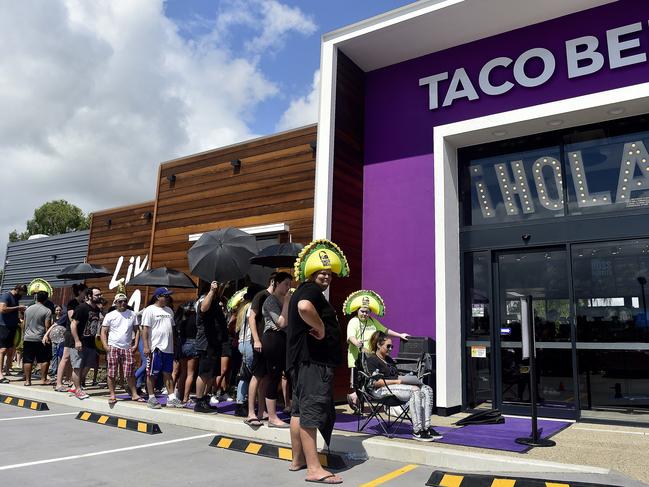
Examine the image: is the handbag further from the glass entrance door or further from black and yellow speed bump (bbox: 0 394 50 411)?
the glass entrance door

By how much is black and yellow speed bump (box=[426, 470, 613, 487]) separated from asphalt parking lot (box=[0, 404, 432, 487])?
0.54 feet

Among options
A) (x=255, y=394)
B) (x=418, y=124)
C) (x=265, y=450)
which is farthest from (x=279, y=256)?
(x=418, y=124)

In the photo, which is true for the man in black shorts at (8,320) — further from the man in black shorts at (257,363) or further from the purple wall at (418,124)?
the purple wall at (418,124)

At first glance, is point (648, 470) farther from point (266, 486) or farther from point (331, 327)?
point (266, 486)

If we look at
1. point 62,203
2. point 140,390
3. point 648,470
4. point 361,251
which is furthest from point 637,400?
point 62,203

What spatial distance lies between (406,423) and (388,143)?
4.52 m

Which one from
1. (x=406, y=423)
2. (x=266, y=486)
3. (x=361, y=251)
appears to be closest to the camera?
(x=266, y=486)

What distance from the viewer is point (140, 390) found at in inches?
322

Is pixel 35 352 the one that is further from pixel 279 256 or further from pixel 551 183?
pixel 551 183

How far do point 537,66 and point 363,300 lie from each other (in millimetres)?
4212

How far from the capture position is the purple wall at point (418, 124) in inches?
277

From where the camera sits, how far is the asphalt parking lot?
12.8 feet

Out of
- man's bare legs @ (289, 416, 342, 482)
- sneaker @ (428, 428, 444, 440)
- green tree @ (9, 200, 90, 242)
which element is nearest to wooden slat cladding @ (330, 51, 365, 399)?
sneaker @ (428, 428, 444, 440)

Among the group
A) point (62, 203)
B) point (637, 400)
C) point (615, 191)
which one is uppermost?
point (62, 203)
